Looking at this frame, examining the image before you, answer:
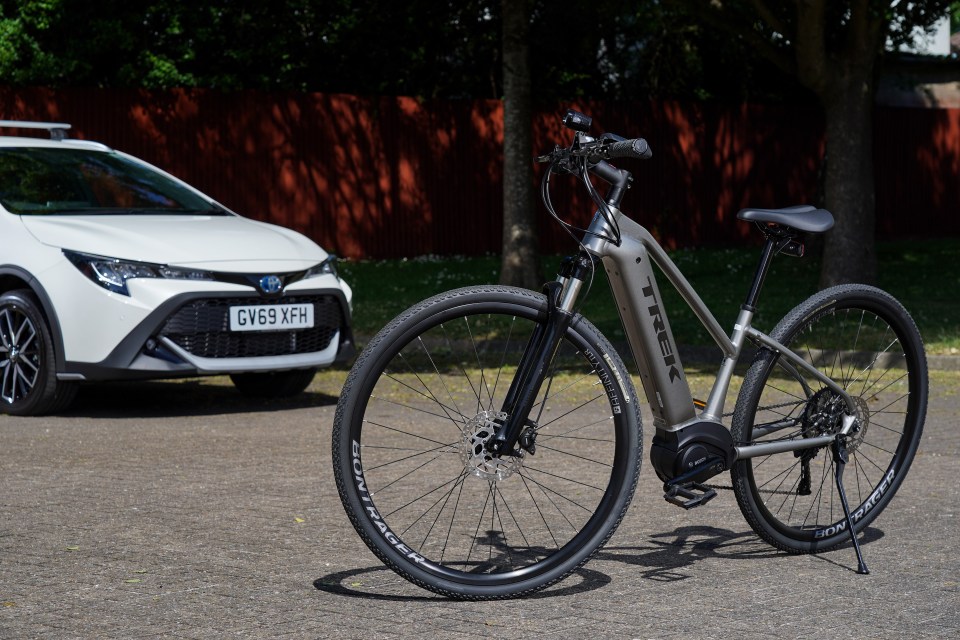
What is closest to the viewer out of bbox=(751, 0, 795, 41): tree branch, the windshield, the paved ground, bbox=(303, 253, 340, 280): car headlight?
the paved ground

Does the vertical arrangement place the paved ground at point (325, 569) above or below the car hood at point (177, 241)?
below

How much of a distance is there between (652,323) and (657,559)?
86 cm

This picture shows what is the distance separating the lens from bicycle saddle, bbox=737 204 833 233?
4719 millimetres

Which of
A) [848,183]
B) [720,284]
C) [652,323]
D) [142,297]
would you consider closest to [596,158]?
[652,323]

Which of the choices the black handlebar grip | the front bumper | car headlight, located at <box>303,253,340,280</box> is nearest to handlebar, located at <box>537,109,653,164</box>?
the black handlebar grip

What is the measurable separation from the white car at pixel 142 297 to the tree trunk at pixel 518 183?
705 centimetres

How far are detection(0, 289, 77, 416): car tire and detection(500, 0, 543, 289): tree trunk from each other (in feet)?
25.8

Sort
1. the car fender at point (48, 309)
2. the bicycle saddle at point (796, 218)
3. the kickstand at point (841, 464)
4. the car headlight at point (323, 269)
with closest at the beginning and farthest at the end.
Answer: the bicycle saddle at point (796, 218), the kickstand at point (841, 464), the car fender at point (48, 309), the car headlight at point (323, 269)

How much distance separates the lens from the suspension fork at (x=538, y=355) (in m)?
4.30

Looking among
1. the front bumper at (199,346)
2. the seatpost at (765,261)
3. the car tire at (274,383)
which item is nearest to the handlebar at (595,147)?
the seatpost at (765,261)

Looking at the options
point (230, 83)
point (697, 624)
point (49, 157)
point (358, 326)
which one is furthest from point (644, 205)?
point (697, 624)

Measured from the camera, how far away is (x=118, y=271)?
7.91 meters

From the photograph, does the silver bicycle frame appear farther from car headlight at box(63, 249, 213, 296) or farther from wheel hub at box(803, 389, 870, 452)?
car headlight at box(63, 249, 213, 296)

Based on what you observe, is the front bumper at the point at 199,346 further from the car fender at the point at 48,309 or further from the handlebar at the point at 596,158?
the handlebar at the point at 596,158
